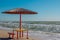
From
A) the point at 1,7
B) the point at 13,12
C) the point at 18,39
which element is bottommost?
the point at 18,39

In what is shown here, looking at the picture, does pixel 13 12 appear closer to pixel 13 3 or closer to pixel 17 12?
pixel 17 12

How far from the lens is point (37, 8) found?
111 feet

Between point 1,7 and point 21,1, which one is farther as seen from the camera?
Answer: point 1,7

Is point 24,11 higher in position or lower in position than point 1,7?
lower

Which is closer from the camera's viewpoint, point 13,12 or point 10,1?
point 13,12

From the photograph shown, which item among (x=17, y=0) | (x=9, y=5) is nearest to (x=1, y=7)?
(x=9, y=5)

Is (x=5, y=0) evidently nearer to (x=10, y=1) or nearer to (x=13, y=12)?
(x=10, y=1)

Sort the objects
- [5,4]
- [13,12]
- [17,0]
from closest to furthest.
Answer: [13,12], [17,0], [5,4]

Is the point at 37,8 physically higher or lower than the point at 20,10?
higher

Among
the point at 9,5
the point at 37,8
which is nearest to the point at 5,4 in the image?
the point at 9,5

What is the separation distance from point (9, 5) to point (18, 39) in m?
16.8

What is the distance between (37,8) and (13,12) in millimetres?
23334

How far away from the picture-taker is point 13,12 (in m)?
10.5

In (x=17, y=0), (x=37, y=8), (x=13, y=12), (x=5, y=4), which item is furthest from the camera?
(x=37, y=8)
